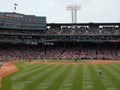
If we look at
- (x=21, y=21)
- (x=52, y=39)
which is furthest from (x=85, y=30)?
(x=21, y=21)

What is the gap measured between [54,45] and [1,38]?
1853 centimetres

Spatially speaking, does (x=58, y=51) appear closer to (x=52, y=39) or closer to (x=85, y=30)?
(x=52, y=39)

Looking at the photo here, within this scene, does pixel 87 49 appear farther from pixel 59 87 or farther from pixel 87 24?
pixel 59 87

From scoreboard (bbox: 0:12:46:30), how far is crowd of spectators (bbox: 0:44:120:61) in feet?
22.2

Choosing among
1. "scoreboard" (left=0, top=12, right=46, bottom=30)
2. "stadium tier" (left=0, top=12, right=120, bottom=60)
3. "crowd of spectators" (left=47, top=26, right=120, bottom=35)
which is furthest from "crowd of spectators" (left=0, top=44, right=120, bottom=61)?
"scoreboard" (left=0, top=12, right=46, bottom=30)

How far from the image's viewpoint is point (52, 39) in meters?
88.8

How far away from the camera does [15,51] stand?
84688 mm

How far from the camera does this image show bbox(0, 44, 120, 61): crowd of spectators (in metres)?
79.9

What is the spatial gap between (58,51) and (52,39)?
5353mm

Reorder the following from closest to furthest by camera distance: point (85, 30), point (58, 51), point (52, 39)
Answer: point (58, 51) < point (52, 39) < point (85, 30)

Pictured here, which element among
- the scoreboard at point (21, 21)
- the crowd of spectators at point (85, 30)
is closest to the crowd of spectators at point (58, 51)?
the crowd of spectators at point (85, 30)

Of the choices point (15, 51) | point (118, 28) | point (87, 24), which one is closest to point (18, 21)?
point (15, 51)

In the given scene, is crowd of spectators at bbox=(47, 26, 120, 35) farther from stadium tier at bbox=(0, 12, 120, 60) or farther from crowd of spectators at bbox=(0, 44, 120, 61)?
crowd of spectators at bbox=(0, 44, 120, 61)

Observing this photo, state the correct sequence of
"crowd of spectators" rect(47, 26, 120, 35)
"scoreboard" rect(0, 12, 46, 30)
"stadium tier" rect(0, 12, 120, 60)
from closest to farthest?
"stadium tier" rect(0, 12, 120, 60), "scoreboard" rect(0, 12, 46, 30), "crowd of spectators" rect(47, 26, 120, 35)
